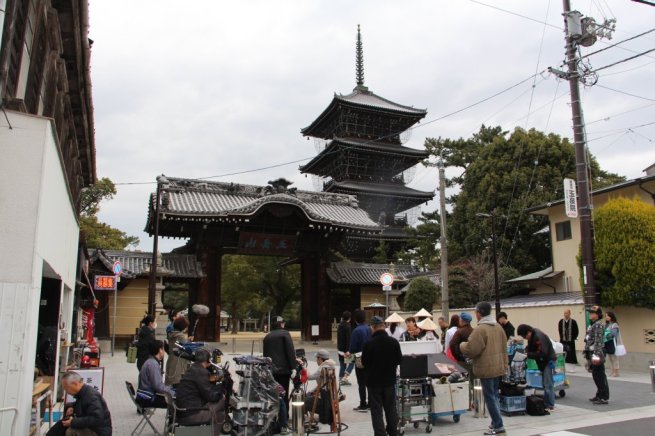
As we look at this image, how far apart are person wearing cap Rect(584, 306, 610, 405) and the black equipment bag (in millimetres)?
3878

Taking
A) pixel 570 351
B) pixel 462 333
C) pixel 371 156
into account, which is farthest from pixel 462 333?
pixel 371 156

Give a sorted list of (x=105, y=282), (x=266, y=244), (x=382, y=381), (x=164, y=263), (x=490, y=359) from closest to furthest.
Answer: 1. (x=382, y=381)
2. (x=490, y=359)
3. (x=105, y=282)
4. (x=164, y=263)
5. (x=266, y=244)

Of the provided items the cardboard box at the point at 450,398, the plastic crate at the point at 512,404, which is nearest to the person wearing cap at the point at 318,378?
the cardboard box at the point at 450,398

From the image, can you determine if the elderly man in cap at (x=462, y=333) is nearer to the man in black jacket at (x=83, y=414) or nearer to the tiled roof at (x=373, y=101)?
the man in black jacket at (x=83, y=414)

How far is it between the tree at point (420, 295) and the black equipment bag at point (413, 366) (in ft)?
59.0

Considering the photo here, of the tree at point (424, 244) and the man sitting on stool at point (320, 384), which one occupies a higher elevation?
the tree at point (424, 244)

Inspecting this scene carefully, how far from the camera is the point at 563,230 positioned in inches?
953

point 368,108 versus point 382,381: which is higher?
point 368,108

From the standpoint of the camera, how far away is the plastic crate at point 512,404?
8805mm

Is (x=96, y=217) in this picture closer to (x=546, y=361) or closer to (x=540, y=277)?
(x=540, y=277)

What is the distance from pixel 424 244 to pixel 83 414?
29480mm

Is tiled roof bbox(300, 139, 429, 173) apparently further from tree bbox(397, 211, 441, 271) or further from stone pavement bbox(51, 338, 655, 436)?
stone pavement bbox(51, 338, 655, 436)

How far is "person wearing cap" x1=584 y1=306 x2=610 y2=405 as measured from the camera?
9656 mm

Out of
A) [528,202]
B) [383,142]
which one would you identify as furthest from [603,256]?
[383,142]
